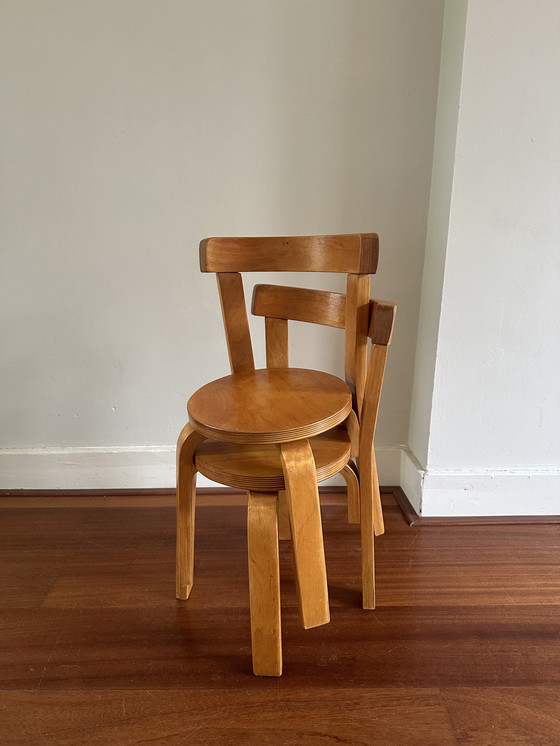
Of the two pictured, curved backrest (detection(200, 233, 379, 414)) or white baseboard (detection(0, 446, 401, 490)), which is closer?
curved backrest (detection(200, 233, 379, 414))

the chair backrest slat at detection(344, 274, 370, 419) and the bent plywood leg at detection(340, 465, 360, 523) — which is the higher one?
the chair backrest slat at detection(344, 274, 370, 419)

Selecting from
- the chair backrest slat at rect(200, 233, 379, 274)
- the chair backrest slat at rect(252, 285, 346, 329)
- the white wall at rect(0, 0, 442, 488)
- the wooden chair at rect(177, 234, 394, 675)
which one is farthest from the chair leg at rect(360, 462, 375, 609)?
the white wall at rect(0, 0, 442, 488)

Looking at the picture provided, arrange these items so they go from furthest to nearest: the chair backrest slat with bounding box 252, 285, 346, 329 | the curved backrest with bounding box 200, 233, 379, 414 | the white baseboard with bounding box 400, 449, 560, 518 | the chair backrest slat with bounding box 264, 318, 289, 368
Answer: the white baseboard with bounding box 400, 449, 560, 518, the chair backrest slat with bounding box 264, 318, 289, 368, the chair backrest slat with bounding box 252, 285, 346, 329, the curved backrest with bounding box 200, 233, 379, 414

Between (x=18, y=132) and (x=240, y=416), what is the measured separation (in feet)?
4.00

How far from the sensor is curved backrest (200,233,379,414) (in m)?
1.13

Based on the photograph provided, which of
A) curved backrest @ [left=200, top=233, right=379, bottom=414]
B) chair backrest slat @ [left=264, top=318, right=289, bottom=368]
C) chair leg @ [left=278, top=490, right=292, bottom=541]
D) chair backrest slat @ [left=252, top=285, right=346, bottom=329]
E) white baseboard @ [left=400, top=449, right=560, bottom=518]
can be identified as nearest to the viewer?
curved backrest @ [left=200, top=233, right=379, bottom=414]

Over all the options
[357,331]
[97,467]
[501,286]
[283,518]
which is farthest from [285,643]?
[501,286]

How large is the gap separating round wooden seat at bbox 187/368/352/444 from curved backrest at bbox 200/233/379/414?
0.25 ft

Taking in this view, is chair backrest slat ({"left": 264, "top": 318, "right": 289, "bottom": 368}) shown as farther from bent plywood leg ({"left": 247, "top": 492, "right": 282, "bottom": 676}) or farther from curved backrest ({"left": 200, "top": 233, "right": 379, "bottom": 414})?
bent plywood leg ({"left": 247, "top": 492, "right": 282, "bottom": 676})

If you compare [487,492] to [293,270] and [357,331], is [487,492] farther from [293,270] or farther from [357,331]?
[293,270]

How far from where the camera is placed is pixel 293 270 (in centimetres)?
124

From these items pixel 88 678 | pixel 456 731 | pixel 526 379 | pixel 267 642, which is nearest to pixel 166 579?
pixel 88 678

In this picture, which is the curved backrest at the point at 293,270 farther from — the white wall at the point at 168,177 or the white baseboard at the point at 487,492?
the white baseboard at the point at 487,492

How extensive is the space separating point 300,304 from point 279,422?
429mm
